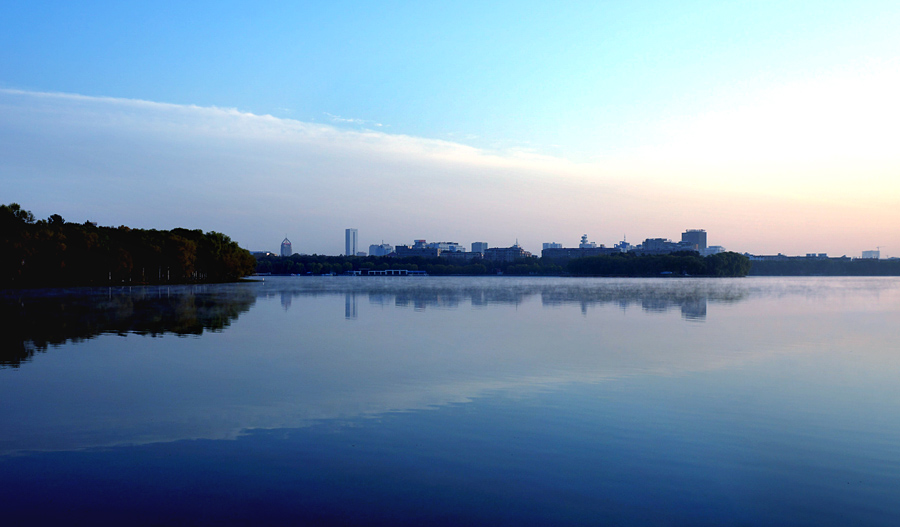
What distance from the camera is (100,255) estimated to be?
271 ft

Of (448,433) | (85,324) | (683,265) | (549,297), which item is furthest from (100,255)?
(683,265)

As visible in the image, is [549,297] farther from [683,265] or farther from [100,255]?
[683,265]

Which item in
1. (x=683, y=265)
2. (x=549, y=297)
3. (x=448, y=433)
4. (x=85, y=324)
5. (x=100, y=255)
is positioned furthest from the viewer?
(x=683, y=265)

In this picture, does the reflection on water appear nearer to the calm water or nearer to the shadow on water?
the shadow on water

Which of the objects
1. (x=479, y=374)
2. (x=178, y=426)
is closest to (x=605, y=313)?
(x=479, y=374)

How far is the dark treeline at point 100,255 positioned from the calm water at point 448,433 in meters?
60.7

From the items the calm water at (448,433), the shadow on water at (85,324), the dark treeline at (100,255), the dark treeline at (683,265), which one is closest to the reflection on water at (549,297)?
the shadow on water at (85,324)

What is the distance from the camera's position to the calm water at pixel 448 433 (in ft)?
22.8

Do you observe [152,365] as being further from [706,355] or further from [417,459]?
[706,355]

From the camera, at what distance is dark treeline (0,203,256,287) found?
71188 millimetres

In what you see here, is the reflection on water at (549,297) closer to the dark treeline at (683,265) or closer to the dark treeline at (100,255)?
the dark treeline at (100,255)

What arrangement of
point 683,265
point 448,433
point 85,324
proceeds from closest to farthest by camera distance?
point 448,433 < point 85,324 < point 683,265

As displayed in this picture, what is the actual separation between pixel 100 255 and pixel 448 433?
85836mm

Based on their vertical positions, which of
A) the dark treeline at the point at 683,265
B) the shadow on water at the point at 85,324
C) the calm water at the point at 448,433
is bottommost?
the calm water at the point at 448,433
